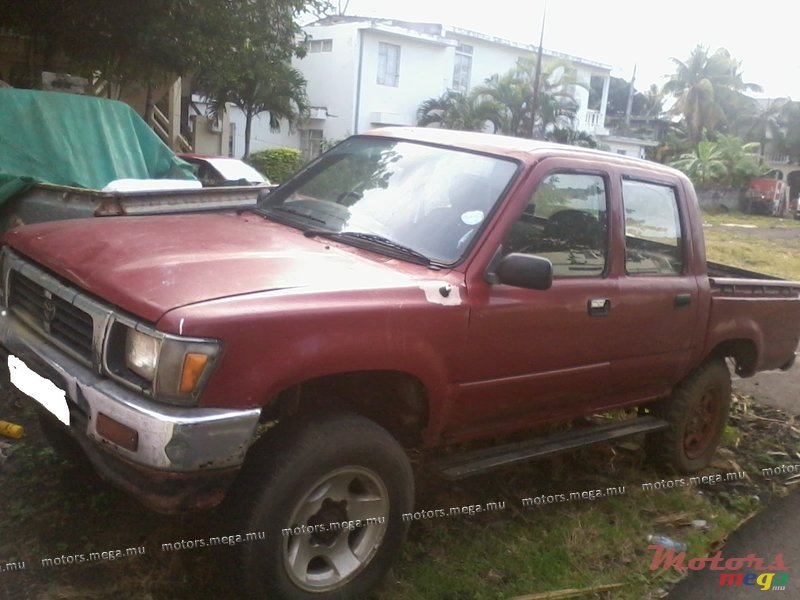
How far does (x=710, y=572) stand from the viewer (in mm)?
4059

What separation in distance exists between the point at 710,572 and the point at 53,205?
4773mm

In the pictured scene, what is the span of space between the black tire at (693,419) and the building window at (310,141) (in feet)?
86.5

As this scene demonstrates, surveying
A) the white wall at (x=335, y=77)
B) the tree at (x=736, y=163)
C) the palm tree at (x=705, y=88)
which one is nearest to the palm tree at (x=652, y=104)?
the palm tree at (x=705, y=88)

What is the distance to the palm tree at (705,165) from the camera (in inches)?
1512

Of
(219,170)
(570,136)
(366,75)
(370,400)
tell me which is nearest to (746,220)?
(570,136)

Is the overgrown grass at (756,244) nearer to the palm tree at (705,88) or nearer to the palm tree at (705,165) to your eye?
the palm tree at (705,165)

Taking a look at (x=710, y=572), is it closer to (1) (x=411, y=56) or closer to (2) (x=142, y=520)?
(2) (x=142, y=520)

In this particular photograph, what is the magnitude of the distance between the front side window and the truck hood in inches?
25.7

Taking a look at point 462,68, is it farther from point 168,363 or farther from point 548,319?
point 168,363

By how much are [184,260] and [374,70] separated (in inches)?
1092

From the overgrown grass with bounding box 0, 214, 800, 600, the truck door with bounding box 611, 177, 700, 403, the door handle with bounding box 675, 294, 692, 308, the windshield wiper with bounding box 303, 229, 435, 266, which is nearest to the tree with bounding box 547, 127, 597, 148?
the overgrown grass with bounding box 0, 214, 800, 600

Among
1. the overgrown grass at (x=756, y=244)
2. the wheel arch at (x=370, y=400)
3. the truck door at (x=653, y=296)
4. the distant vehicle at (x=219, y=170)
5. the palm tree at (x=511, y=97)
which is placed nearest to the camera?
the wheel arch at (x=370, y=400)

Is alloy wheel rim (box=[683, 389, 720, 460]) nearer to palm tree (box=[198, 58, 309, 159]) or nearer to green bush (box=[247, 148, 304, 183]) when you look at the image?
palm tree (box=[198, 58, 309, 159])

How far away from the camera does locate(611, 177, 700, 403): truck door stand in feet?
13.8
